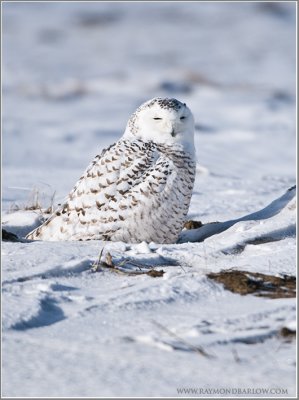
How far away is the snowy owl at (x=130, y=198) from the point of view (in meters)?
4.60

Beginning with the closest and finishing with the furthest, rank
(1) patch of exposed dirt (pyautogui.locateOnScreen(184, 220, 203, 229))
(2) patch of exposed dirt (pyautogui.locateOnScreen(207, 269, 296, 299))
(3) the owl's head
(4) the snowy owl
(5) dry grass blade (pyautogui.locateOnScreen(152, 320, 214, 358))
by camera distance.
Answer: (5) dry grass blade (pyautogui.locateOnScreen(152, 320, 214, 358)) → (2) patch of exposed dirt (pyautogui.locateOnScreen(207, 269, 296, 299)) → (4) the snowy owl → (3) the owl's head → (1) patch of exposed dirt (pyautogui.locateOnScreen(184, 220, 203, 229))

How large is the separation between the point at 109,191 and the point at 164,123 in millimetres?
561

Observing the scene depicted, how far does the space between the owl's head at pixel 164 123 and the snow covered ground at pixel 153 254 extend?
21.2 inches

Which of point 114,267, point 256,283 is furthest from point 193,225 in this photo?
point 256,283

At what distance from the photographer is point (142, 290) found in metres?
3.42

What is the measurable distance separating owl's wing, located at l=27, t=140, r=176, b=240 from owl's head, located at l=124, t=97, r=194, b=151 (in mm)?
172

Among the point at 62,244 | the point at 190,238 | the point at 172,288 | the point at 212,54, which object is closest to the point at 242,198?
the point at 190,238

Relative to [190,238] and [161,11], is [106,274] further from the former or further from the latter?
[161,11]

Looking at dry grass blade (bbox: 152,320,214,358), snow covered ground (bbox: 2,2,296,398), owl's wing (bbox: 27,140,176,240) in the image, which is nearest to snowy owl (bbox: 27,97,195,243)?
owl's wing (bbox: 27,140,176,240)

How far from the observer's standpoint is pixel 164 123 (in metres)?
4.93

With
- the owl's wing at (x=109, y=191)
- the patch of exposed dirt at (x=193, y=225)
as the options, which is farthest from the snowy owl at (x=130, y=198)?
the patch of exposed dirt at (x=193, y=225)

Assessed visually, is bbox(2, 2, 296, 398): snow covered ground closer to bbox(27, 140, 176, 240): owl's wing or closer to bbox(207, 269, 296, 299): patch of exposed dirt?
bbox(207, 269, 296, 299): patch of exposed dirt

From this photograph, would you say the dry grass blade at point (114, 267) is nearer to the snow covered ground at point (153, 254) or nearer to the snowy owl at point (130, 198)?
the snow covered ground at point (153, 254)

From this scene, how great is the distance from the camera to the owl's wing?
4.61 meters
